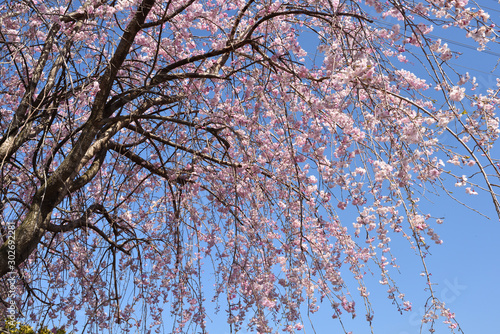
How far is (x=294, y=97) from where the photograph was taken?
351cm

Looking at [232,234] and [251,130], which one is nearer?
[251,130]

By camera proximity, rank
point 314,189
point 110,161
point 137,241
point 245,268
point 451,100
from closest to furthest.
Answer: point 451,100
point 314,189
point 245,268
point 137,241
point 110,161

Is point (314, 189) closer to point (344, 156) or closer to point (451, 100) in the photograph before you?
point (344, 156)

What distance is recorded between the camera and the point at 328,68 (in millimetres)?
2770

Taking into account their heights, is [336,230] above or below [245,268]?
above

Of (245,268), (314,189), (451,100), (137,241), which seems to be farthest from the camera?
(137,241)

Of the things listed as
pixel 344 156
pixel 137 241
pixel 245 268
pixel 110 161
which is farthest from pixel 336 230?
pixel 110 161

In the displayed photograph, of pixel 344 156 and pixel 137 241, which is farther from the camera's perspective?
pixel 137 241

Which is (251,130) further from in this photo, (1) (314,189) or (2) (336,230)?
(2) (336,230)

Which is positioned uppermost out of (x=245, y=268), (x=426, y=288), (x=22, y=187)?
(x=22, y=187)

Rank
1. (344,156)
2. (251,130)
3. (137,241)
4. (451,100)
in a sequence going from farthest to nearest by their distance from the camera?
(137,241)
(251,130)
(344,156)
(451,100)

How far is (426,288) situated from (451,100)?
105cm

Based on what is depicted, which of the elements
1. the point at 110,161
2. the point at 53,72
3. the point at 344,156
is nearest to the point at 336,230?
the point at 344,156

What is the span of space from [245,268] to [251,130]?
4.18 feet
